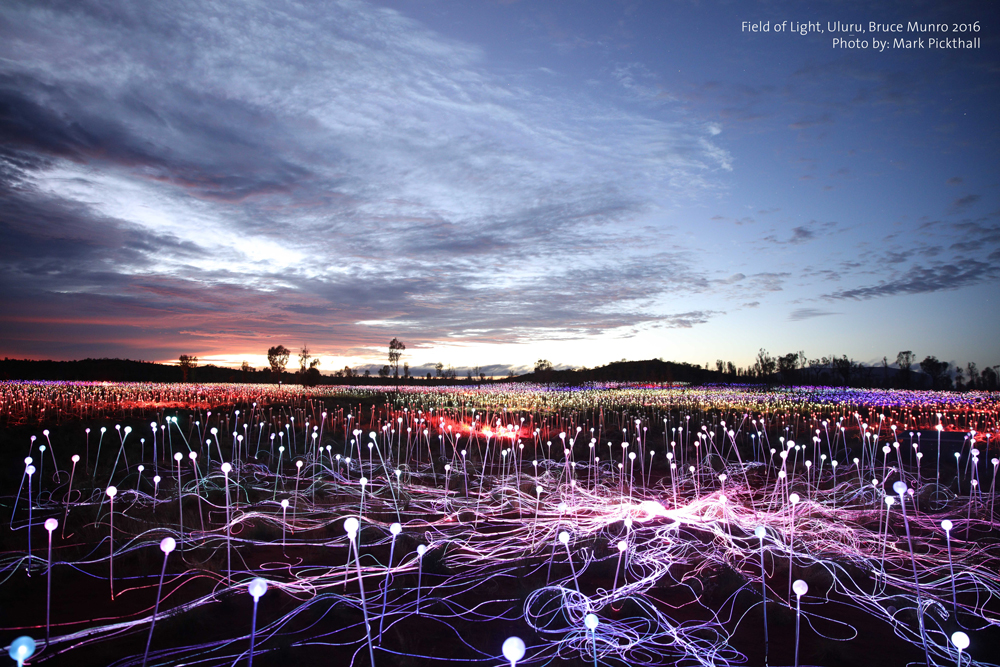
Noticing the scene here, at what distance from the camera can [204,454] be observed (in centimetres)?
1292

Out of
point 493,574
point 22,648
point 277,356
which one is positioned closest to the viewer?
point 22,648

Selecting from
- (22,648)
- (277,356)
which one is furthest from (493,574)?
Answer: (277,356)

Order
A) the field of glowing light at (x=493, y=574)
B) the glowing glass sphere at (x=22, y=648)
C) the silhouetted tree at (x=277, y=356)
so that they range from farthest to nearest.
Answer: the silhouetted tree at (x=277, y=356), the field of glowing light at (x=493, y=574), the glowing glass sphere at (x=22, y=648)

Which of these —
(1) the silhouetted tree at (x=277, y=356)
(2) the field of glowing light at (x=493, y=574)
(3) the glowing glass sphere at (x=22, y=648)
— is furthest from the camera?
(1) the silhouetted tree at (x=277, y=356)

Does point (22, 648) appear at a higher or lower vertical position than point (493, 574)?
higher

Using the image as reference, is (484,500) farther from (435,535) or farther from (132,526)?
(132,526)

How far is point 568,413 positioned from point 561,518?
1438 centimetres

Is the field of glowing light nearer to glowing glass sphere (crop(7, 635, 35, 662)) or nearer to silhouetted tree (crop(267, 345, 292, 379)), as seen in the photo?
glowing glass sphere (crop(7, 635, 35, 662))

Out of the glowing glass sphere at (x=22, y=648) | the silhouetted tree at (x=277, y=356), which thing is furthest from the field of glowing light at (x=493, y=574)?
the silhouetted tree at (x=277, y=356)

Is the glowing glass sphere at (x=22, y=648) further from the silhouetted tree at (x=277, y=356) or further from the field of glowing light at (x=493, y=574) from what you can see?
the silhouetted tree at (x=277, y=356)

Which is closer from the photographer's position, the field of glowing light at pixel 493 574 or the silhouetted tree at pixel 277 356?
the field of glowing light at pixel 493 574

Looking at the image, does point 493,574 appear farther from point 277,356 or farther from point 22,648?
point 277,356

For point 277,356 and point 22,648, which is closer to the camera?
point 22,648

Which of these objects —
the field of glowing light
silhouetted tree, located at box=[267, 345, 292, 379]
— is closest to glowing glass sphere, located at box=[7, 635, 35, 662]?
the field of glowing light
